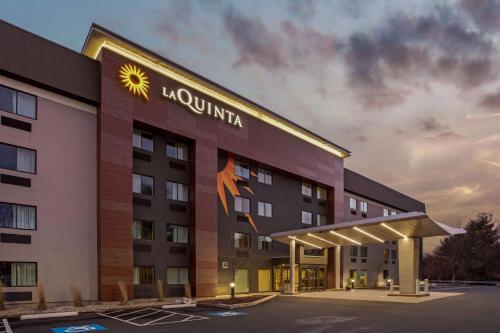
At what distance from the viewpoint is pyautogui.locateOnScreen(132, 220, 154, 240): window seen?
29848mm

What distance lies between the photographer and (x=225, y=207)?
3662 cm

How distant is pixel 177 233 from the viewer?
32.6 meters

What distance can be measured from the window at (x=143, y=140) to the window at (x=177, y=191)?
3033 mm

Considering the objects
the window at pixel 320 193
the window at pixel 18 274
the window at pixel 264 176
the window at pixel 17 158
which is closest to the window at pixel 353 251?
the window at pixel 320 193

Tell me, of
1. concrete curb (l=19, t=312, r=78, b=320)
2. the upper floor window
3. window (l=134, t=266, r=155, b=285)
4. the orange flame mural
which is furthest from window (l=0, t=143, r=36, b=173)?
the upper floor window

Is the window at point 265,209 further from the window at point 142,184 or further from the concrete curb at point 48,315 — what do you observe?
the concrete curb at point 48,315

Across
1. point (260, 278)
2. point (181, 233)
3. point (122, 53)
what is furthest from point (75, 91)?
point (260, 278)

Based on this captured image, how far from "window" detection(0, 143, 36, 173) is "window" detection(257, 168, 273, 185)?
2050 centimetres

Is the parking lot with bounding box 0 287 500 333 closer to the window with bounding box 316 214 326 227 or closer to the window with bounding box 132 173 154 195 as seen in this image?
the window with bounding box 132 173 154 195

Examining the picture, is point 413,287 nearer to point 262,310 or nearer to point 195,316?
point 262,310

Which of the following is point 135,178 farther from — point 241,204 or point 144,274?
point 241,204

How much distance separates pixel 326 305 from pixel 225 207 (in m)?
13.3

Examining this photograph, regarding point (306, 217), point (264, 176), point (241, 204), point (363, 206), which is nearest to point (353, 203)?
point (363, 206)

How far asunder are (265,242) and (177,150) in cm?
1254
